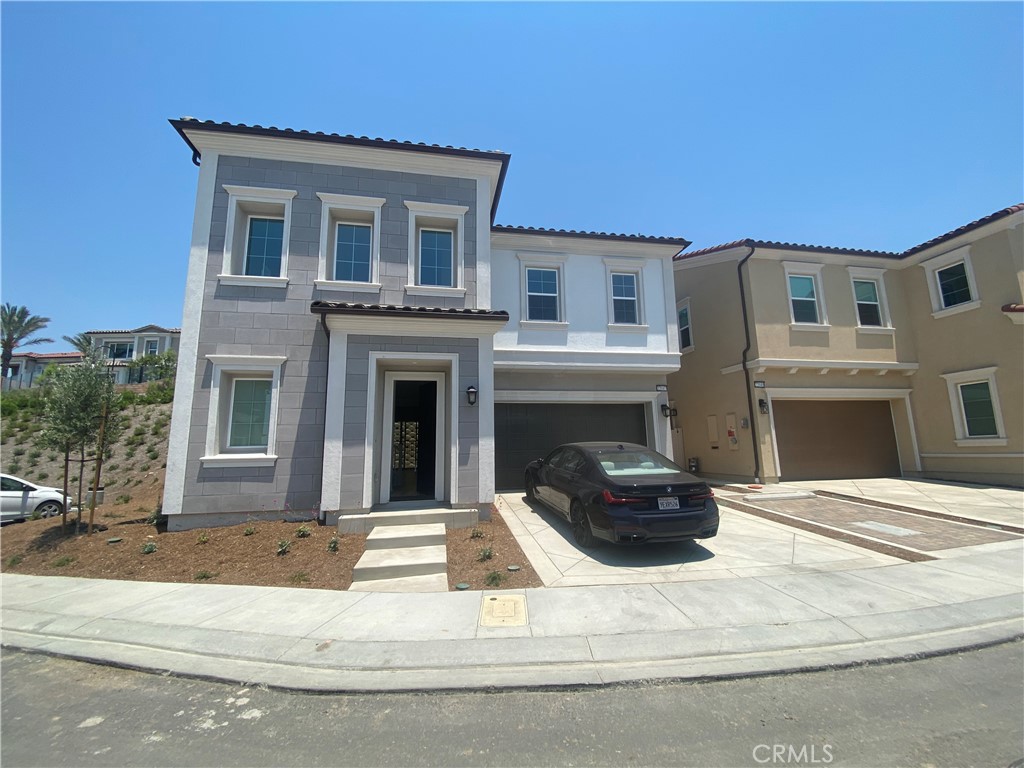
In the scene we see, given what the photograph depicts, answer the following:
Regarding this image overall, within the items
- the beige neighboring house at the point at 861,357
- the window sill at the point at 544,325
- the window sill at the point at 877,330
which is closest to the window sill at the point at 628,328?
the window sill at the point at 544,325

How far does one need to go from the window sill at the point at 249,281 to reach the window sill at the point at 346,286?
0.66 metres

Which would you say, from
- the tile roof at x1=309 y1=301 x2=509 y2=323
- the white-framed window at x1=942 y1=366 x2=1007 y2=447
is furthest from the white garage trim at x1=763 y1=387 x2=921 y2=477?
the tile roof at x1=309 y1=301 x2=509 y2=323

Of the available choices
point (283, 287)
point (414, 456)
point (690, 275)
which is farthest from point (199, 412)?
point (690, 275)

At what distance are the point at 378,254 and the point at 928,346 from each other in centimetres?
1625

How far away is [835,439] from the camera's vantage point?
12930mm

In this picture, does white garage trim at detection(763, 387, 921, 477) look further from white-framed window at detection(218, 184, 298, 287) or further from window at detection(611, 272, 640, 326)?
white-framed window at detection(218, 184, 298, 287)

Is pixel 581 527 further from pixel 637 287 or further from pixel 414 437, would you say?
pixel 637 287

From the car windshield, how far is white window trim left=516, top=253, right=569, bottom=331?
15.8ft

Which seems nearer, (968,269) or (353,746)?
(353,746)

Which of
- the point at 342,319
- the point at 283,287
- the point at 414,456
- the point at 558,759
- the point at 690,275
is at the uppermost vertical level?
the point at 690,275

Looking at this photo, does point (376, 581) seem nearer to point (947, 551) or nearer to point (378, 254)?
point (378, 254)

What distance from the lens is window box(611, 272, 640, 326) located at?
1179cm

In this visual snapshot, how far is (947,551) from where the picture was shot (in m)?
6.32

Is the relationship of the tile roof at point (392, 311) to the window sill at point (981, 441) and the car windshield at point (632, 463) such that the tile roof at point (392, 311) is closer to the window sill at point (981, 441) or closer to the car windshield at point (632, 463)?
the car windshield at point (632, 463)
